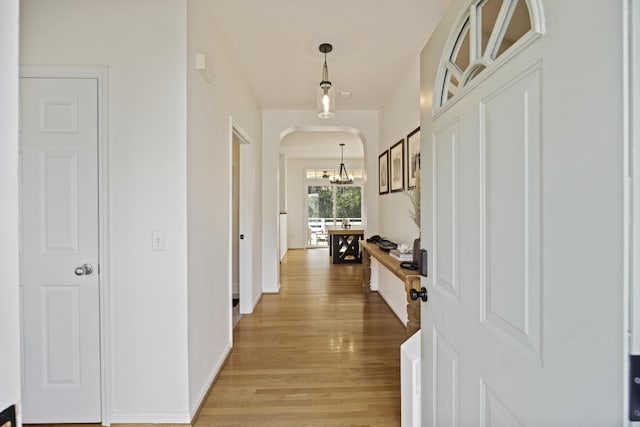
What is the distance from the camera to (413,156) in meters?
2.96

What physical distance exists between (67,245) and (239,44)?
198 cm

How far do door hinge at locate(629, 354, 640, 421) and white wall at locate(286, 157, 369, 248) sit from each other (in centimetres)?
904

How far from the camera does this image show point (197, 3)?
6.33ft

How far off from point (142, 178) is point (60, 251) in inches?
24.7

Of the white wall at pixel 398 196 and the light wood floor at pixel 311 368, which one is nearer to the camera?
the light wood floor at pixel 311 368

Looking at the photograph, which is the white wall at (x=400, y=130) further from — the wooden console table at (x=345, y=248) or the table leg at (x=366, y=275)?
the wooden console table at (x=345, y=248)

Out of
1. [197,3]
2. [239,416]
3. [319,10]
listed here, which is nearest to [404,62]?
[319,10]

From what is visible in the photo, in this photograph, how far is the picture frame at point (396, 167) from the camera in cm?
331

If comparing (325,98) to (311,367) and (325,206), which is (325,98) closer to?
(311,367)

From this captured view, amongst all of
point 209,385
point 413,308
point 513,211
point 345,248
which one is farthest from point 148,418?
point 345,248

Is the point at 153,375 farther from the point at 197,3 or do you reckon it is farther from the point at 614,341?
the point at 197,3

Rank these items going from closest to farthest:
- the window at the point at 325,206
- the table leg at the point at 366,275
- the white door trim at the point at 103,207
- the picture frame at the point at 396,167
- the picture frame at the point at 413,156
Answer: the white door trim at the point at 103,207
the picture frame at the point at 413,156
the picture frame at the point at 396,167
the table leg at the point at 366,275
the window at the point at 325,206

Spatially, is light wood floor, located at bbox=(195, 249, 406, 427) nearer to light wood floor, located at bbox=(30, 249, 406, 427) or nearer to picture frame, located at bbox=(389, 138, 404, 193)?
light wood floor, located at bbox=(30, 249, 406, 427)

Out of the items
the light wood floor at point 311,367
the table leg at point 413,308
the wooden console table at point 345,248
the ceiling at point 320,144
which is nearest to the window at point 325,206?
the ceiling at point 320,144
